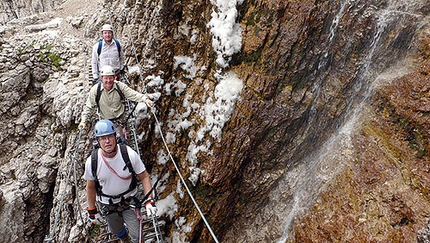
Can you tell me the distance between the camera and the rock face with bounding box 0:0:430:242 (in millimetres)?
7195

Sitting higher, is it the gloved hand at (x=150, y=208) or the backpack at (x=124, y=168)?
the backpack at (x=124, y=168)

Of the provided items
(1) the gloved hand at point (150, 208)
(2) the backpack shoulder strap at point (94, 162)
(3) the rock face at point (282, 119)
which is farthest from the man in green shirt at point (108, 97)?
(1) the gloved hand at point (150, 208)

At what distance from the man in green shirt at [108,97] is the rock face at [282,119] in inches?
58.9

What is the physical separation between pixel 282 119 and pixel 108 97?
17.1 ft

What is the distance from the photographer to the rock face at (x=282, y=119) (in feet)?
23.6

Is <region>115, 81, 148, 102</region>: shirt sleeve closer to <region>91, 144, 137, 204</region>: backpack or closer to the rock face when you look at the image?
the rock face

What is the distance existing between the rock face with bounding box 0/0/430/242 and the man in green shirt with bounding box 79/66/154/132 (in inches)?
58.9

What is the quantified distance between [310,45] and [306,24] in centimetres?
64

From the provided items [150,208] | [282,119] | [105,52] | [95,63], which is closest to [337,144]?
[282,119]

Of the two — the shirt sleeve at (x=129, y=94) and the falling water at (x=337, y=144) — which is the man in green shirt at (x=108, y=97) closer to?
the shirt sleeve at (x=129, y=94)

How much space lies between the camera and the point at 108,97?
705 cm

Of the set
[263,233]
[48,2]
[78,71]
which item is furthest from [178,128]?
[48,2]

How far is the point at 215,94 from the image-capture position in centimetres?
924

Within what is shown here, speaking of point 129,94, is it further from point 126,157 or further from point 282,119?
point 282,119
